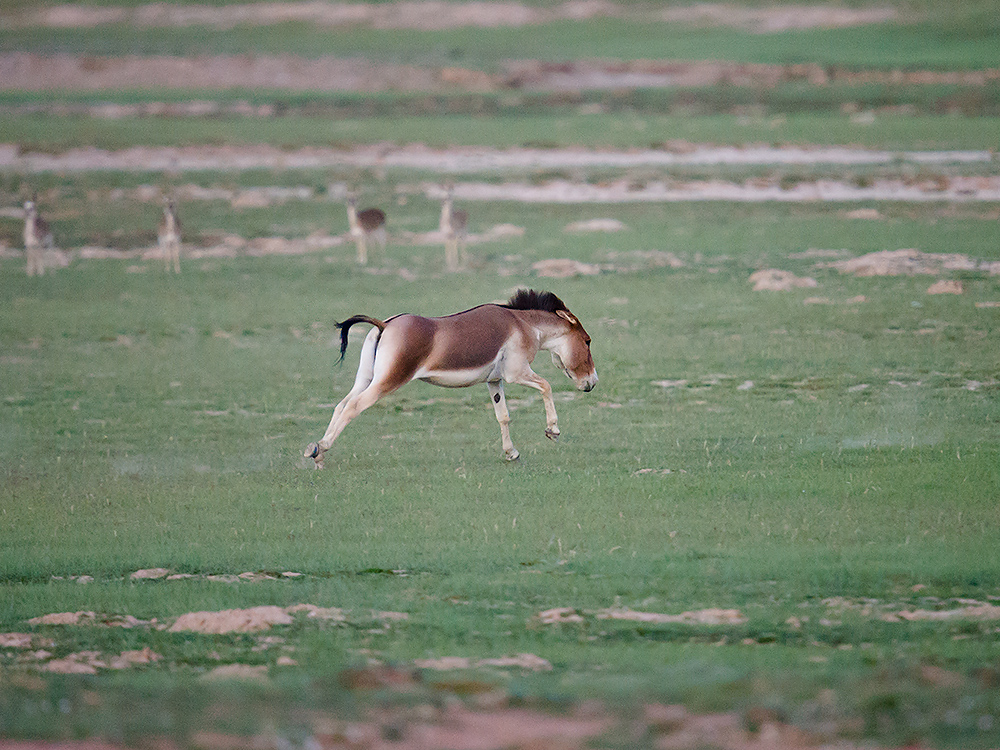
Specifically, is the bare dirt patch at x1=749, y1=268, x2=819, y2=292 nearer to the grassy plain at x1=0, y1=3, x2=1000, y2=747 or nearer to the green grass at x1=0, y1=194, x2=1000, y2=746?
the grassy plain at x1=0, y1=3, x2=1000, y2=747

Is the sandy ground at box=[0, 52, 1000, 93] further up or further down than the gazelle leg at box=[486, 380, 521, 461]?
further up

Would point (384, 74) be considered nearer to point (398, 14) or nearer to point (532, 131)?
point (398, 14)

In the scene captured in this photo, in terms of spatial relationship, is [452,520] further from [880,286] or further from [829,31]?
[829,31]

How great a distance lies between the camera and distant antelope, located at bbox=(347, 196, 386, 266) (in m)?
30.7

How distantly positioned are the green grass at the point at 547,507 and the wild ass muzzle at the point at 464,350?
66 centimetres

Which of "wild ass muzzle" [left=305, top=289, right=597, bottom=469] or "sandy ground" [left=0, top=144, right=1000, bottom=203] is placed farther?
"sandy ground" [left=0, top=144, right=1000, bottom=203]

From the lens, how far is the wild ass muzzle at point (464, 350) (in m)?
13.6

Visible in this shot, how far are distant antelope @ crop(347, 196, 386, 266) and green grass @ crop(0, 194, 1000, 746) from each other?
6.05 meters

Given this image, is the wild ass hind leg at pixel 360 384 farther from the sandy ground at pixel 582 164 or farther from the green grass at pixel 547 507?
the sandy ground at pixel 582 164

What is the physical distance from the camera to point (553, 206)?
125 feet

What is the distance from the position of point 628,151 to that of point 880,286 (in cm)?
2567

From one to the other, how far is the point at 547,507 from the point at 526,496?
389 mm

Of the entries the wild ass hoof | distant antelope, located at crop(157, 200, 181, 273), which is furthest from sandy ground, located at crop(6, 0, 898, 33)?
the wild ass hoof

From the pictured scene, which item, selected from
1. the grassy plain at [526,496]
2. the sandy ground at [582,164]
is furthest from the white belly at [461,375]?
the sandy ground at [582,164]
